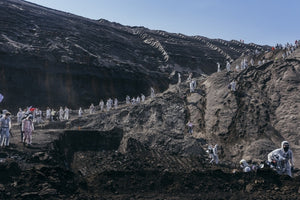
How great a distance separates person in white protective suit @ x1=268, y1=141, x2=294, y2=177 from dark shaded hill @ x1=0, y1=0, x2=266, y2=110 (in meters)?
28.9

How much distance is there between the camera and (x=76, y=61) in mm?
42031

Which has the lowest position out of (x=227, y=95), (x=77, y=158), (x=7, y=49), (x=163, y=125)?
(x=77, y=158)

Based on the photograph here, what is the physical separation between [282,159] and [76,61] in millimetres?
32909

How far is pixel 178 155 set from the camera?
22.0 m

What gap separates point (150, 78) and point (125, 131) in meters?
20.8

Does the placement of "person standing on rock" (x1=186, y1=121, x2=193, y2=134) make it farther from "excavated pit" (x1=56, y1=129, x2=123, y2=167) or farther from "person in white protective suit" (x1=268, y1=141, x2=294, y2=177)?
"person in white protective suit" (x1=268, y1=141, x2=294, y2=177)

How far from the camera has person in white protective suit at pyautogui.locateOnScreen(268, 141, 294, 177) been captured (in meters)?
12.7

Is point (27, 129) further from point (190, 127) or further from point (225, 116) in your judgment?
point (225, 116)

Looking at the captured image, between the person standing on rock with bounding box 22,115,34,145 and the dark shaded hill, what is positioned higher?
the dark shaded hill

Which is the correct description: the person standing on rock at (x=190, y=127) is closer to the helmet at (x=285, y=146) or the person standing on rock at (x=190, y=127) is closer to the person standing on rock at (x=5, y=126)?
the helmet at (x=285, y=146)

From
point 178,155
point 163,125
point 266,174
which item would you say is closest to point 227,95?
point 163,125

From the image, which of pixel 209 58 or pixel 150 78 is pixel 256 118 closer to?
pixel 150 78

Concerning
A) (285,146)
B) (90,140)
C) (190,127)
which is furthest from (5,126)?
(190,127)

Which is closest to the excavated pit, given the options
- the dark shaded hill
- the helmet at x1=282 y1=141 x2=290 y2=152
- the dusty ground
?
the dusty ground
